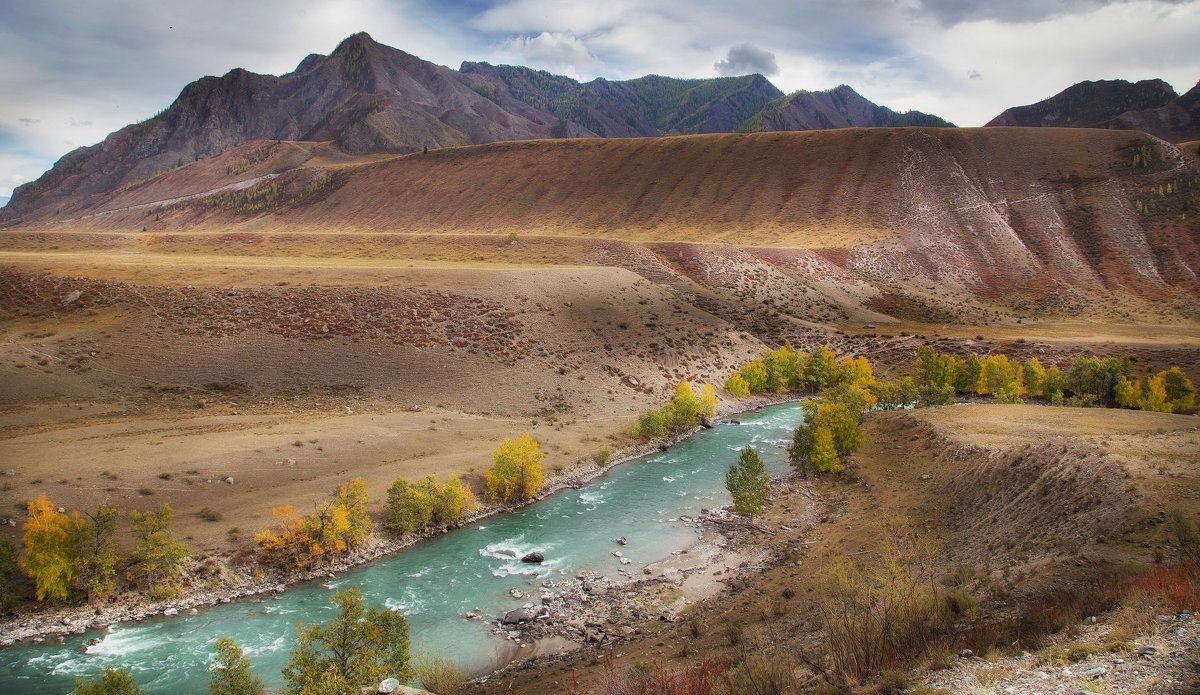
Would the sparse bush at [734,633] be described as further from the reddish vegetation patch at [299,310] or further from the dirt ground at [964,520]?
the reddish vegetation patch at [299,310]

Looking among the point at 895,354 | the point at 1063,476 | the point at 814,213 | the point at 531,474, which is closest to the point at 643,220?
the point at 814,213

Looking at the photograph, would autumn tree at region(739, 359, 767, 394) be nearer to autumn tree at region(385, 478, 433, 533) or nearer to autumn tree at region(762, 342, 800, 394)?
autumn tree at region(762, 342, 800, 394)

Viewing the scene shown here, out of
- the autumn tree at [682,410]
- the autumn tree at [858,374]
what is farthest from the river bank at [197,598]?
the autumn tree at [858,374]

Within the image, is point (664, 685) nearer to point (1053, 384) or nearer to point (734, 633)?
point (734, 633)

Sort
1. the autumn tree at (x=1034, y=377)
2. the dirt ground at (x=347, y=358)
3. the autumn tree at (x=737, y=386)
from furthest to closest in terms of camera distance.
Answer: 1. the autumn tree at (x=737, y=386)
2. the autumn tree at (x=1034, y=377)
3. the dirt ground at (x=347, y=358)

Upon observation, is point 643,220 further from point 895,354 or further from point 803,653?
point 803,653

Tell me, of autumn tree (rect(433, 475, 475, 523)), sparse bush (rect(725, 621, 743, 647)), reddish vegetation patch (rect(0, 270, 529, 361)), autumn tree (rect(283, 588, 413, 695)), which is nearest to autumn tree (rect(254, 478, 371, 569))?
autumn tree (rect(433, 475, 475, 523))
